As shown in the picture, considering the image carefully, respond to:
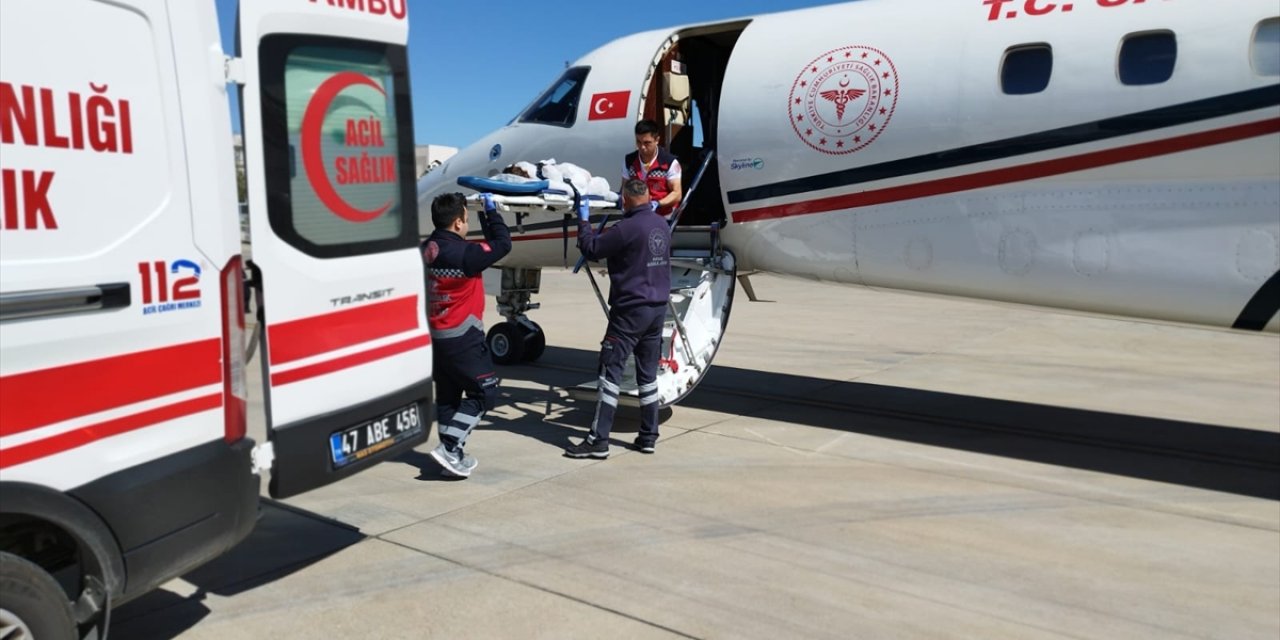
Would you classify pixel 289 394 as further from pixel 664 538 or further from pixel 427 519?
pixel 664 538

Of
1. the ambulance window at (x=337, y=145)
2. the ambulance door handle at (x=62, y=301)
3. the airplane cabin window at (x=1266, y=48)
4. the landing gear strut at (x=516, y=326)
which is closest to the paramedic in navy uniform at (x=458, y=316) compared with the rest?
the ambulance window at (x=337, y=145)

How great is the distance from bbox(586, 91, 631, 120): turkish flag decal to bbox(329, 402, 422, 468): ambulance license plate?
4708mm

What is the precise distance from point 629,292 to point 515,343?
416 centimetres

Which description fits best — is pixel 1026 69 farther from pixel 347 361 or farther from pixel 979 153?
pixel 347 361

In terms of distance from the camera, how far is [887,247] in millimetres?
7016

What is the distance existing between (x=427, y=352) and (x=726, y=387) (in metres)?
5.36

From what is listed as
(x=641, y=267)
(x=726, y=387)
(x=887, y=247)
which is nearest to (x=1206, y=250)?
(x=887, y=247)

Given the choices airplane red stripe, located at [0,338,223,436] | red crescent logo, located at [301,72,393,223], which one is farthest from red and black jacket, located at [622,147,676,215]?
airplane red stripe, located at [0,338,223,436]

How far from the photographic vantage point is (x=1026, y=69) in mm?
6281

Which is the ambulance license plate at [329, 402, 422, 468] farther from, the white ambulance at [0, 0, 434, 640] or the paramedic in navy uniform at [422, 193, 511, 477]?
the paramedic in navy uniform at [422, 193, 511, 477]

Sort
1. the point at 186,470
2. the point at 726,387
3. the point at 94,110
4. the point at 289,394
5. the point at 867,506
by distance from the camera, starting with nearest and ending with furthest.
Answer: the point at 94,110 → the point at 186,470 → the point at 289,394 → the point at 867,506 → the point at 726,387

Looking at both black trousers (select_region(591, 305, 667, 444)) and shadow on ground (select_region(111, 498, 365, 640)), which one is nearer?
shadow on ground (select_region(111, 498, 365, 640))

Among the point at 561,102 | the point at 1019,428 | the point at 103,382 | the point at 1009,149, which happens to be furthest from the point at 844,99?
the point at 103,382

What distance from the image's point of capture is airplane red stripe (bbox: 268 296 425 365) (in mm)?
3500
